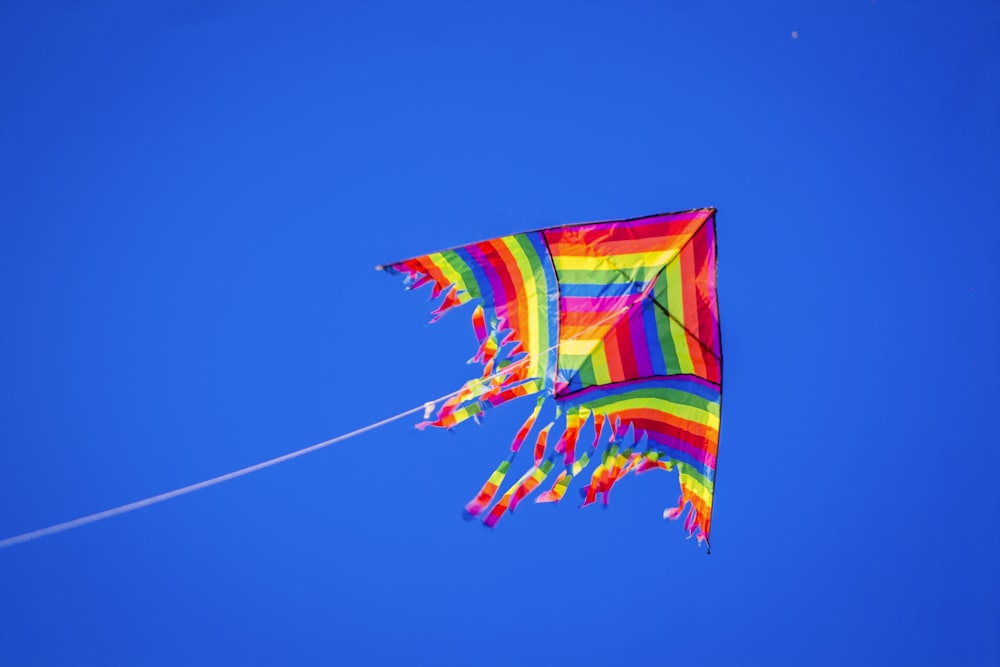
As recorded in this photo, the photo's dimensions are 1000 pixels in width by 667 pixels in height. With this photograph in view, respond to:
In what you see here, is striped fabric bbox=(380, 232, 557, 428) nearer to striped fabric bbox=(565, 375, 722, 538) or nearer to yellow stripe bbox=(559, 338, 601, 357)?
yellow stripe bbox=(559, 338, 601, 357)

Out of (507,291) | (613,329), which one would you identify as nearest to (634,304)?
(613,329)

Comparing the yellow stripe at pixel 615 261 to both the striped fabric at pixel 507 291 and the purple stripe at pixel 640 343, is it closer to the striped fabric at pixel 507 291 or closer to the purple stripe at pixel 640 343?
the striped fabric at pixel 507 291

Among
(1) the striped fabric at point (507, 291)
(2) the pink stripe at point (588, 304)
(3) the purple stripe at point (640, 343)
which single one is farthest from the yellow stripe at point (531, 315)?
(3) the purple stripe at point (640, 343)

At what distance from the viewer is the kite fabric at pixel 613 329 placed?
3559mm

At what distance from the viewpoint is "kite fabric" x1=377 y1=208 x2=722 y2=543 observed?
3559 millimetres

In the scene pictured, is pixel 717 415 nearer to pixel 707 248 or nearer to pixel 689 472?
pixel 689 472

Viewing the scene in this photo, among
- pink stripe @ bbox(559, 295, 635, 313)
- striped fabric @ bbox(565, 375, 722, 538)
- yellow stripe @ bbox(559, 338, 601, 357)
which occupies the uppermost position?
pink stripe @ bbox(559, 295, 635, 313)

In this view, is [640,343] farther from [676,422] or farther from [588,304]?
[676,422]

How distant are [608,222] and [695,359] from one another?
0.80 metres

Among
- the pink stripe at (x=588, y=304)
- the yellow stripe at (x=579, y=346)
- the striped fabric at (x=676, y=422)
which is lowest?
the striped fabric at (x=676, y=422)

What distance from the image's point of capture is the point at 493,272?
368 centimetres

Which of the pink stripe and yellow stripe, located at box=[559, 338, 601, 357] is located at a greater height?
the pink stripe

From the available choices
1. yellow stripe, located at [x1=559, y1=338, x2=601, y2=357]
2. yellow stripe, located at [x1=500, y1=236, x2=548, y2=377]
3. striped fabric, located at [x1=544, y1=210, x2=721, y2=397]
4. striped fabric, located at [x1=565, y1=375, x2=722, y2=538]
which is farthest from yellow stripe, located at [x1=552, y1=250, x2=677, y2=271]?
striped fabric, located at [x1=565, y1=375, x2=722, y2=538]

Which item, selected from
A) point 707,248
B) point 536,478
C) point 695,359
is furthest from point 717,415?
point 536,478
